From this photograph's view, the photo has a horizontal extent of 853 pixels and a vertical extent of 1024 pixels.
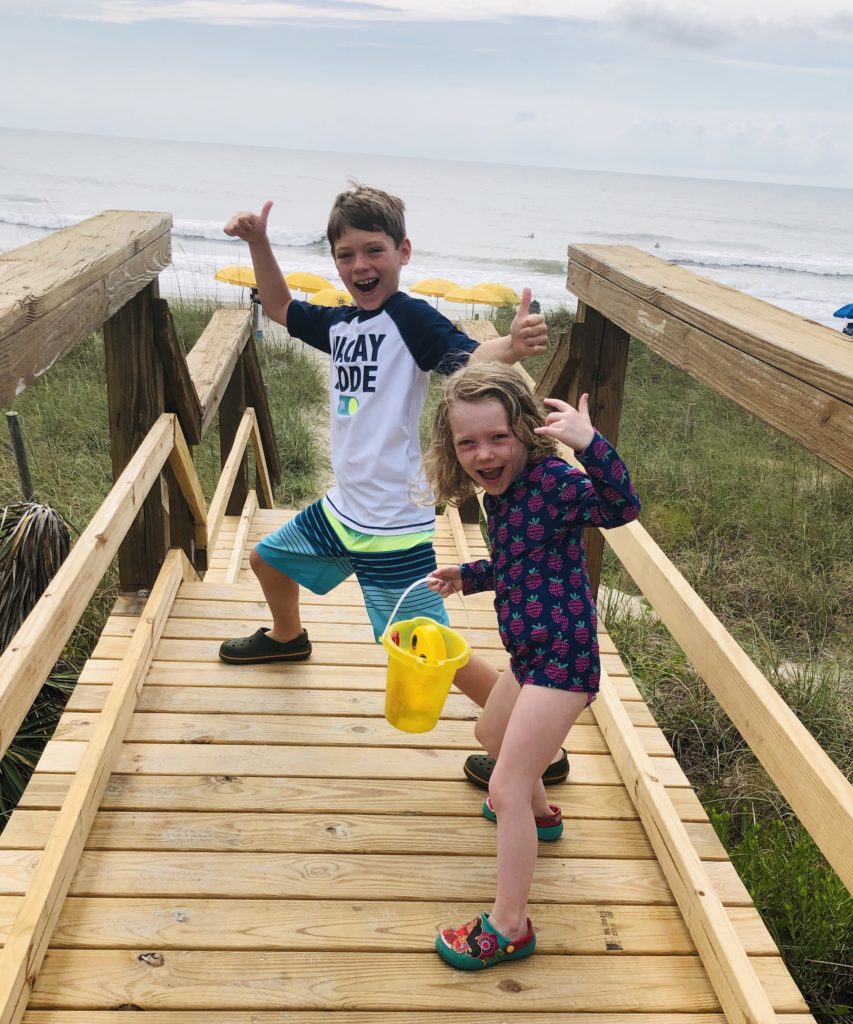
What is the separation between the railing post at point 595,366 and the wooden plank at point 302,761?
88 cm

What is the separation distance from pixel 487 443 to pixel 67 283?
94cm

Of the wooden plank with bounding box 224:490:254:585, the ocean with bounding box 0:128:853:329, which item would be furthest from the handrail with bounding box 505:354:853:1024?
the ocean with bounding box 0:128:853:329

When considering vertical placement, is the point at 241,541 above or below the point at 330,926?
below

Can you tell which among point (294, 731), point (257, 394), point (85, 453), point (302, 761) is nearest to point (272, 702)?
point (294, 731)

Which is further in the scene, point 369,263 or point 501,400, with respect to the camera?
point 369,263

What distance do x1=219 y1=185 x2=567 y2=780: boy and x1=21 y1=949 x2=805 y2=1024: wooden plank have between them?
669 millimetres

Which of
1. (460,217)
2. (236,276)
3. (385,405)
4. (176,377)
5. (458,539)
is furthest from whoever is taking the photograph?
(460,217)

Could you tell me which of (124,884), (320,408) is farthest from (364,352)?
(320,408)

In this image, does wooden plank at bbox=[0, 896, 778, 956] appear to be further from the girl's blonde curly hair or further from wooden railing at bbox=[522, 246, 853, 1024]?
the girl's blonde curly hair

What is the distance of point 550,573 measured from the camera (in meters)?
1.91

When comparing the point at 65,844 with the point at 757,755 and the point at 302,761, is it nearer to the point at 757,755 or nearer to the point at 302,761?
the point at 302,761

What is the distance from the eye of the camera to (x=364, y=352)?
2.55 metres

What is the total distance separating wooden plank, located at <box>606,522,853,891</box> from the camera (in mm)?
1525

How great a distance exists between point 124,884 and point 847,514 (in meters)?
6.37
